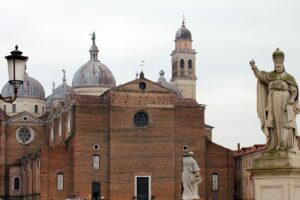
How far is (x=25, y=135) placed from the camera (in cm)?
9112

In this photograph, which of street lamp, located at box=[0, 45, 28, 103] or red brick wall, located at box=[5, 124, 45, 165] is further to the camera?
red brick wall, located at box=[5, 124, 45, 165]

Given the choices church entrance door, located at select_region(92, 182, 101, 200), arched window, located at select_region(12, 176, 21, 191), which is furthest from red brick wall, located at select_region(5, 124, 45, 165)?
church entrance door, located at select_region(92, 182, 101, 200)

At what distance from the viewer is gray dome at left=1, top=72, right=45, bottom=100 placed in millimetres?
95875

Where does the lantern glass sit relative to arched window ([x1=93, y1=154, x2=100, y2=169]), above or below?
above

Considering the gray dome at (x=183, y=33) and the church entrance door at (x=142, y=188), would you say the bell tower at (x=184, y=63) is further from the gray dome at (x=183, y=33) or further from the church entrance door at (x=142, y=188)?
the church entrance door at (x=142, y=188)

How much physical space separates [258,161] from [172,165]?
65768 mm

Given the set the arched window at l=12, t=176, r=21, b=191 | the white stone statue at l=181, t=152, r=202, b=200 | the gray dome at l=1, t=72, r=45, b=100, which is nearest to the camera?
the white stone statue at l=181, t=152, r=202, b=200

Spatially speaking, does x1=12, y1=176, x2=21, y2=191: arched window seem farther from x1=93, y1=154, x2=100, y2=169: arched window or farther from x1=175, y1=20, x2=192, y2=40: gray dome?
x1=175, y1=20, x2=192, y2=40: gray dome

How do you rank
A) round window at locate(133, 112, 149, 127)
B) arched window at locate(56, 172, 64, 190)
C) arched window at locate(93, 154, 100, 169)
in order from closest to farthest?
arched window at locate(56, 172, 64, 190)
arched window at locate(93, 154, 100, 169)
round window at locate(133, 112, 149, 127)

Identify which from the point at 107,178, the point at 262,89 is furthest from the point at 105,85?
the point at 262,89

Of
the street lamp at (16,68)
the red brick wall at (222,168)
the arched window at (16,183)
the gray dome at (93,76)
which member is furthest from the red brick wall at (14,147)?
the street lamp at (16,68)

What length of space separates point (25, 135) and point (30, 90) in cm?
783

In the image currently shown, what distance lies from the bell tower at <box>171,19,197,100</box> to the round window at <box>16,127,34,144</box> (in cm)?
3585

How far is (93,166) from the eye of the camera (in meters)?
73.2
